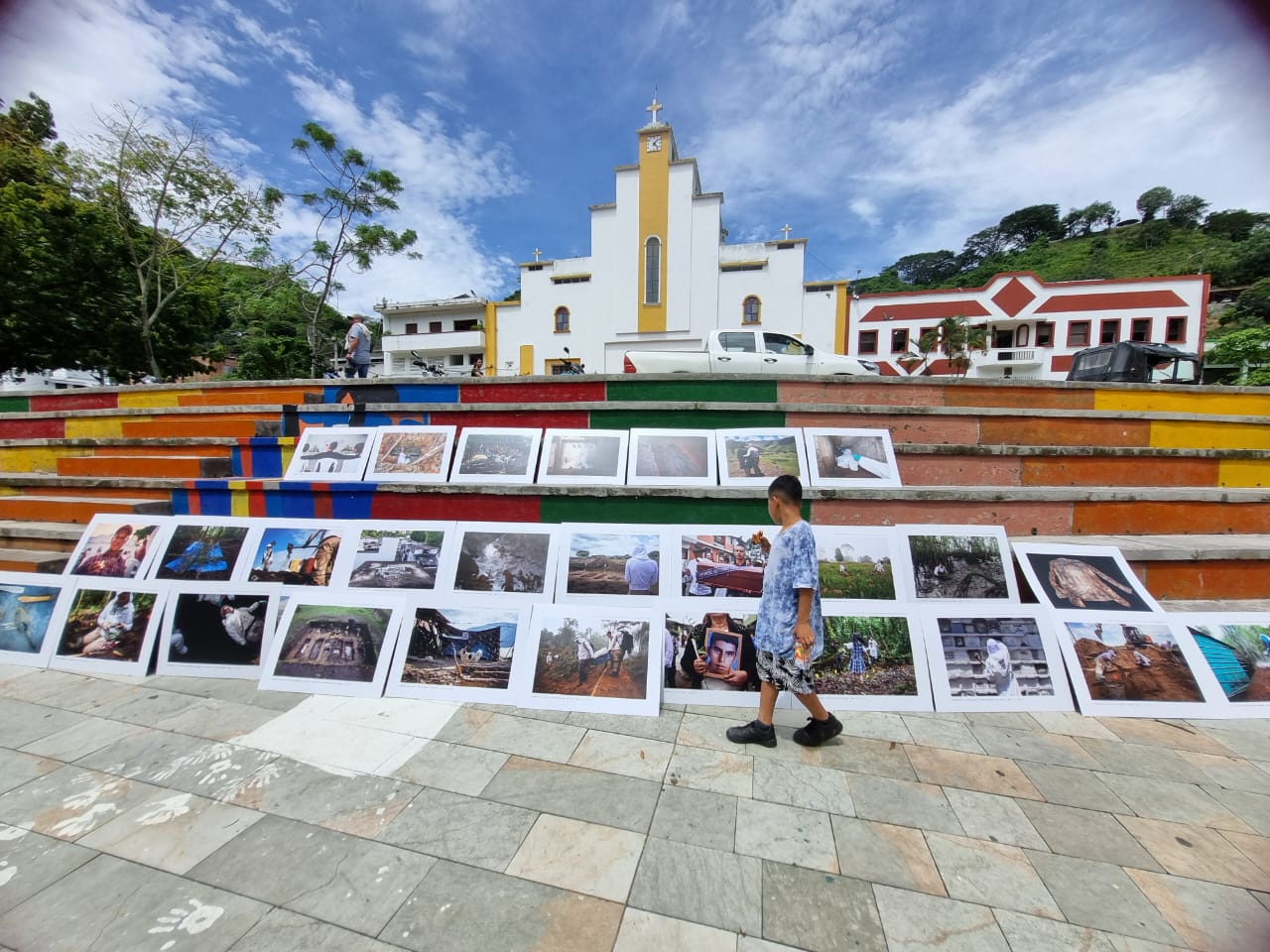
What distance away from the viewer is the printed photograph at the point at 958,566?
3375 millimetres

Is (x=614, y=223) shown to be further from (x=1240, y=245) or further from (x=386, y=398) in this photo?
(x=1240, y=245)

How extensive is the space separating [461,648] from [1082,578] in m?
4.57

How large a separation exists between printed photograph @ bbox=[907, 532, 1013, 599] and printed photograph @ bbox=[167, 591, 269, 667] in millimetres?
4843

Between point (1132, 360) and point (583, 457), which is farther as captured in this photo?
point (1132, 360)

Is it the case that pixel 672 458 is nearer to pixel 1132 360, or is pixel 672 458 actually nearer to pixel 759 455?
pixel 759 455

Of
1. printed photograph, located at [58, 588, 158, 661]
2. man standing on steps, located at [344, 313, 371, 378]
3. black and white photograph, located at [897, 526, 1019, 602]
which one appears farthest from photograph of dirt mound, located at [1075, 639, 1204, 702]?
man standing on steps, located at [344, 313, 371, 378]

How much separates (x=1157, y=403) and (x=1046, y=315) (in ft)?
88.2

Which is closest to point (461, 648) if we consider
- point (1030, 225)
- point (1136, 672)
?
point (1136, 672)

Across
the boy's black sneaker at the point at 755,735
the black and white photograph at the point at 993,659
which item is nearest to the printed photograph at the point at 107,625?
the boy's black sneaker at the point at 755,735

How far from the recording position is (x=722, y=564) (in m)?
3.48

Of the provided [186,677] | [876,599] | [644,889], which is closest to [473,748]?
[644,889]

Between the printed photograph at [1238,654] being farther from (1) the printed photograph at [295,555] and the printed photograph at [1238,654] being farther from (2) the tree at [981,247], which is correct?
(2) the tree at [981,247]

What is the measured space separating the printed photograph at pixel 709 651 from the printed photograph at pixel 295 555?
2.79 m

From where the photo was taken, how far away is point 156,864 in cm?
187
